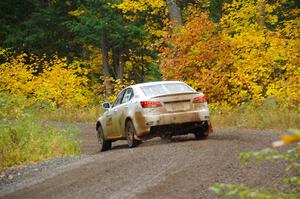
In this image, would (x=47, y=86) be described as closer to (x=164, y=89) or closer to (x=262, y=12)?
(x=262, y=12)

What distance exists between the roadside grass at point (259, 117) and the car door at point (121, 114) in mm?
4416

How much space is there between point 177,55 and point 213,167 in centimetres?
1370

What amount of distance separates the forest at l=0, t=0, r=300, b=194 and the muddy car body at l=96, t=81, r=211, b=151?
2137 millimetres

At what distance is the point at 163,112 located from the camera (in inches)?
569

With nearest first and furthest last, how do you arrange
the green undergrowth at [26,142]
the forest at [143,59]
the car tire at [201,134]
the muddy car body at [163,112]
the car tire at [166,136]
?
the muddy car body at [163,112] < the green undergrowth at [26,142] < the car tire at [166,136] < the car tire at [201,134] < the forest at [143,59]

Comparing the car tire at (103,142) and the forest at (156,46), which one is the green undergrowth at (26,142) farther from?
the forest at (156,46)

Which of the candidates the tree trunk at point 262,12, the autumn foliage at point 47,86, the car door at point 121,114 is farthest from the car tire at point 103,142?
the autumn foliage at point 47,86

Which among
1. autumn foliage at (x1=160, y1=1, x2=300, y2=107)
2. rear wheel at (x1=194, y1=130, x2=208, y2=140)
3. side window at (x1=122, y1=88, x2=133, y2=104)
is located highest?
autumn foliage at (x1=160, y1=1, x2=300, y2=107)

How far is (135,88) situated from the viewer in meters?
15.4

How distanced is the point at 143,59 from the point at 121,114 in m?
27.1

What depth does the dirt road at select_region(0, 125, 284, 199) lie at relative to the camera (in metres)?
9.00

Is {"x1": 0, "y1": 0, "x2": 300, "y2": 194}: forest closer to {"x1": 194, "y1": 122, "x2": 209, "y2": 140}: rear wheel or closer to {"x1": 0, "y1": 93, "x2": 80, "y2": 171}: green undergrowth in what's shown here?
{"x1": 0, "y1": 93, "x2": 80, "y2": 171}: green undergrowth

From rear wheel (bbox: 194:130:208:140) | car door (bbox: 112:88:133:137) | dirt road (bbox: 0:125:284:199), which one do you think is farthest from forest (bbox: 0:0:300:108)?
dirt road (bbox: 0:125:284:199)

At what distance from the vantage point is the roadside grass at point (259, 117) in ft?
57.1
